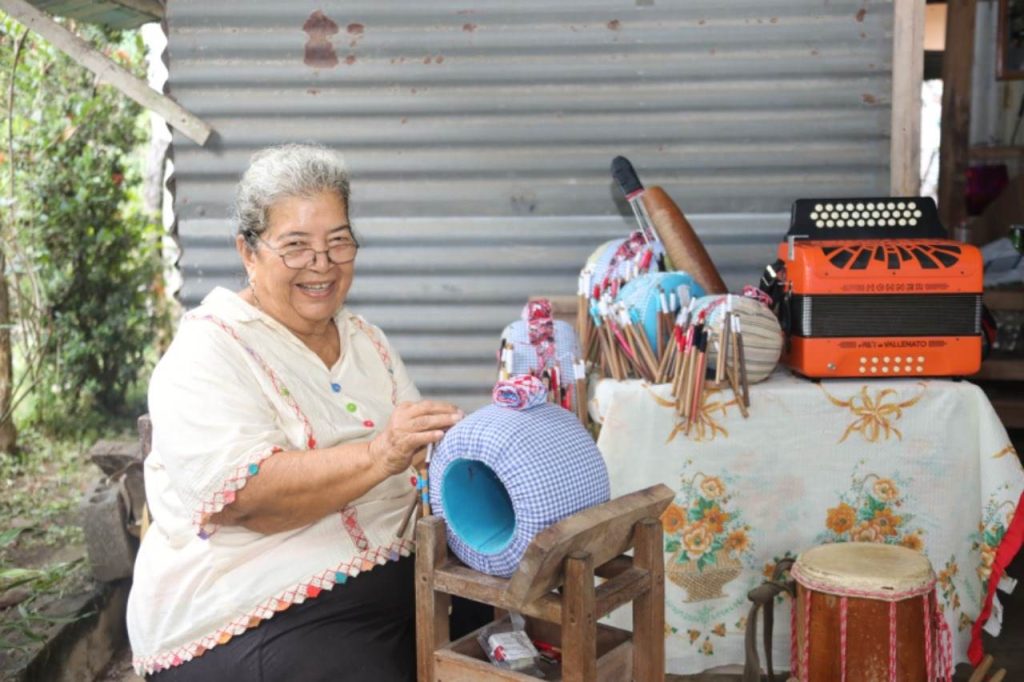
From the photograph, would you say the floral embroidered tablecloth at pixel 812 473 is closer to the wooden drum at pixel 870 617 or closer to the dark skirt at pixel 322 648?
the wooden drum at pixel 870 617

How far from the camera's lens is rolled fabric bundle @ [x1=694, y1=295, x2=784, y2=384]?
10.1 feet

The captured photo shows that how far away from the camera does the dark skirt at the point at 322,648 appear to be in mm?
2135

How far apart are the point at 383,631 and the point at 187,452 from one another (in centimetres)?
54

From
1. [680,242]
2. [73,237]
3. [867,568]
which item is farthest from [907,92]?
[73,237]

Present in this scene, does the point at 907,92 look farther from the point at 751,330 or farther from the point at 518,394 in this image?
the point at 518,394

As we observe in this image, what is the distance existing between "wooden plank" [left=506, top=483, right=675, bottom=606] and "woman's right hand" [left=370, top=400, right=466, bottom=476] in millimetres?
303

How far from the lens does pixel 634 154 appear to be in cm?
425

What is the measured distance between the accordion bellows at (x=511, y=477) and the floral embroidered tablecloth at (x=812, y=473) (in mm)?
1022

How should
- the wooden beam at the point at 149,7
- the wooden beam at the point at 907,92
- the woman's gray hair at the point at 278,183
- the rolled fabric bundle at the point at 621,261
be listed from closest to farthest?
the woman's gray hair at the point at 278,183
the rolled fabric bundle at the point at 621,261
the wooden beam at the point at 907,92
the wooden beam at the point at 149,7

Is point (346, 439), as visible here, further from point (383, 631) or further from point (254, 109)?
point (254, 109)

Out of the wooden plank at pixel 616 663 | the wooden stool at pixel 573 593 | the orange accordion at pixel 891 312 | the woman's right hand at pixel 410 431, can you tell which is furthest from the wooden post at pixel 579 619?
the orange accordion at pixel 891 312

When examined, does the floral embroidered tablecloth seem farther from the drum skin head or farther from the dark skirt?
the dark skirt

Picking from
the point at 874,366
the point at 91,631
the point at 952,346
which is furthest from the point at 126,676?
the point at 952,346

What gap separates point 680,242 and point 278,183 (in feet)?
5.64
